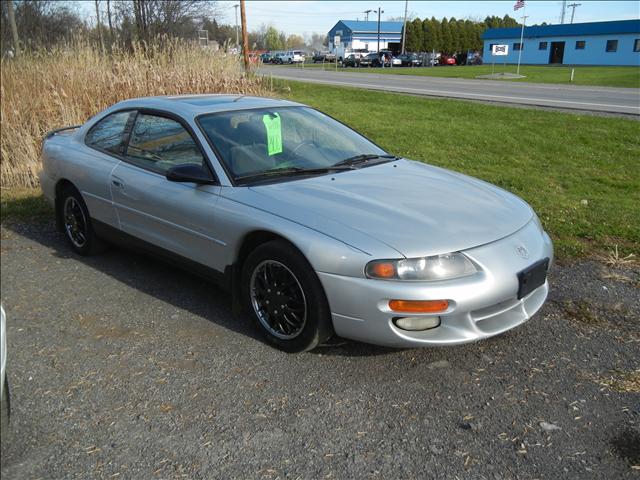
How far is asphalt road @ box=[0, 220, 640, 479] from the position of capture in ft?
8.51

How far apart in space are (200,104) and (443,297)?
2.56 m

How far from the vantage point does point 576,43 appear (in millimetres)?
55906

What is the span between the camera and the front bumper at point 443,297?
3.03 meters

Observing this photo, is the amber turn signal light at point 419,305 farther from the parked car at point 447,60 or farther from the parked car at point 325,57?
the parked car at point 325,57

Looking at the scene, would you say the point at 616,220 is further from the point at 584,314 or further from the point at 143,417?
the point at 143,417

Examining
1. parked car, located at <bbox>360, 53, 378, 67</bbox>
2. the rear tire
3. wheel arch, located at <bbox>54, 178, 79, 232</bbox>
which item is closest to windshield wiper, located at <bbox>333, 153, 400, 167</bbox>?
the rear tire

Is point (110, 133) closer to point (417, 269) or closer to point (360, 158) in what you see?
point (360, 158)

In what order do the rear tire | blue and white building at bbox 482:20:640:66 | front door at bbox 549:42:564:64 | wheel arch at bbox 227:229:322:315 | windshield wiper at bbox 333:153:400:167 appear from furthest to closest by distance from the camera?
front door at bbox 549:42:564:64, blue and white building at bbox 482:20:640:66, the rear tire, windshield wiper at bbox 333:153:400:167, wheel arch at bbox 227:229:322:315

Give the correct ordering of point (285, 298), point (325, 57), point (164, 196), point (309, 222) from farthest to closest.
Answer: point (325, 57), point (164, 196), point (285, 298), point (309, 222)

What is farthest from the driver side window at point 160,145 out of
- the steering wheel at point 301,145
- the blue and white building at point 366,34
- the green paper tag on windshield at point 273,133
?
the blue and white building at point 366,34

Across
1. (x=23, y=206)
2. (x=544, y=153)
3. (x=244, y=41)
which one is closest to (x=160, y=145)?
(x=23, y=206)

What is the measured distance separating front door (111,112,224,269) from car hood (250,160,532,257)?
1.57 ft

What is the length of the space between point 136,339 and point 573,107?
13.9 metres

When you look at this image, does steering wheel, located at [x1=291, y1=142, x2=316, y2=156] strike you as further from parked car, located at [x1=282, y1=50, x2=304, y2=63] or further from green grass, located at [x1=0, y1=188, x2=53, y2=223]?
parked car, located at [x1=282, y1=50, x2=304, y2=63]
